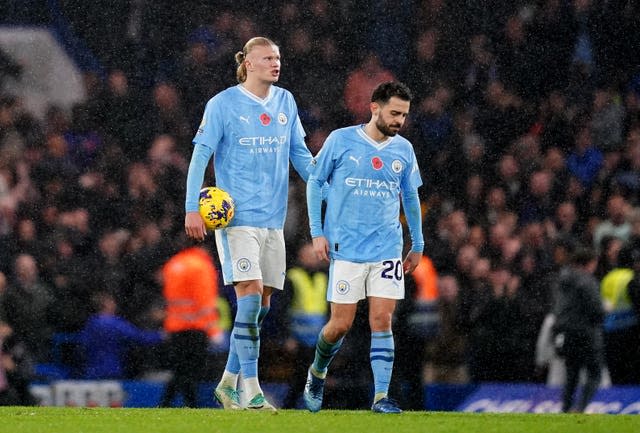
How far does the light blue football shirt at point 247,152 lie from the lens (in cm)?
657

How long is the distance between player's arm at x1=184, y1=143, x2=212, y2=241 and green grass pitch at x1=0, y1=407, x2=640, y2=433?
0.84 meters

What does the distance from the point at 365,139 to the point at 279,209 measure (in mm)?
533

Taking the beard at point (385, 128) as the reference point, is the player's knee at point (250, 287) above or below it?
below

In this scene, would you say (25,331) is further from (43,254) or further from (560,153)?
(560,153)

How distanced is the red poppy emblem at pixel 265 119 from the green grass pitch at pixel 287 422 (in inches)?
53.6

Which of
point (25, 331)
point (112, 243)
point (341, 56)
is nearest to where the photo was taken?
point (25, 331)

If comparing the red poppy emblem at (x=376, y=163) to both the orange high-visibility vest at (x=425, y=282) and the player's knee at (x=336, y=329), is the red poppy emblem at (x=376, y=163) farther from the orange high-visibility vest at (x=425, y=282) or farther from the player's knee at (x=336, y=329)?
the orange high-visibility vest at (x=425, y=282)

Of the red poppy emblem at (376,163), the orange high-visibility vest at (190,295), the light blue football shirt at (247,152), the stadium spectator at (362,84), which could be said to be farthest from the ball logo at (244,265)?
Answer: the stadium spectator at (362,84)

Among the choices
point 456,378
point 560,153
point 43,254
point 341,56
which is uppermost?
point 341,56

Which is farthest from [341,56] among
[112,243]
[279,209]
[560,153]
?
[279,209]

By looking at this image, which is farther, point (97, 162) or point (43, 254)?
point (97, 162)

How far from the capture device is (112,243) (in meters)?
10.4

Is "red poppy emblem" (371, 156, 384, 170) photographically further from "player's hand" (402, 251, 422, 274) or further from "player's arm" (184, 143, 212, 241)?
"player's arm" (184, 143, 212, 241)

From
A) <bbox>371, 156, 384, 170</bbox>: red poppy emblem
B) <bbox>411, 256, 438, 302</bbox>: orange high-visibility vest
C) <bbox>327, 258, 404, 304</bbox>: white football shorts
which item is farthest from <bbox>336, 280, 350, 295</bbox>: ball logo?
<bbox>411, 256, 438, 302</bbox>: orange high-visibility vest
